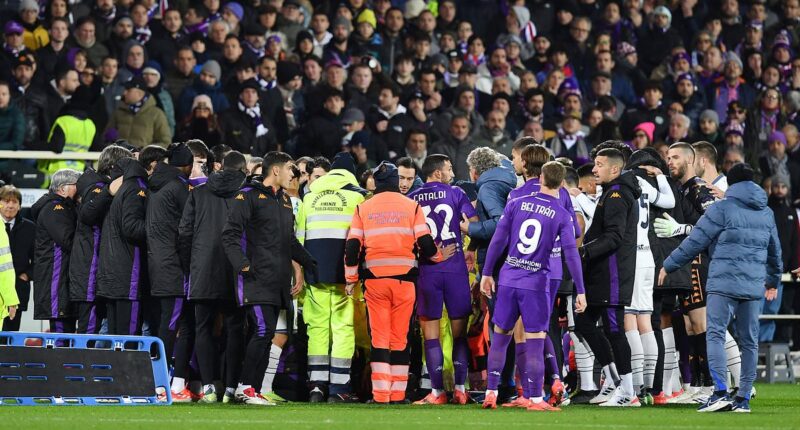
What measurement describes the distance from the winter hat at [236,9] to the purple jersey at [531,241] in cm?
1066

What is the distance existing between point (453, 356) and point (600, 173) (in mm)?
2107

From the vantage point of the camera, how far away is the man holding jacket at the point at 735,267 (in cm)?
1154

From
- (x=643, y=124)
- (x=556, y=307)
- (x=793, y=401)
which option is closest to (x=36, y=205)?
(x=556, y=307)

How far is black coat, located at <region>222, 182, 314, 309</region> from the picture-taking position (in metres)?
12.4

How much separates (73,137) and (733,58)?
38.3 feet

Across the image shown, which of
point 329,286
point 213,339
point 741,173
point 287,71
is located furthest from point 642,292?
point 287,71

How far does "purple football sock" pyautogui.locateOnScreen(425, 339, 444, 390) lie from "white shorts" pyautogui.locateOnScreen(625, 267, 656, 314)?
5.68 feet

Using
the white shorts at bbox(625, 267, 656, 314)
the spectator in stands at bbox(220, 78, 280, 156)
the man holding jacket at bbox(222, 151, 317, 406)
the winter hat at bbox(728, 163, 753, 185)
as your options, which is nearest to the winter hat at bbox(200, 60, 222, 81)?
the spectator in stands at bbox(220, 78, 280, 156)

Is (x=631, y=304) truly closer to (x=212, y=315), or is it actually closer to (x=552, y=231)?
(x=552, y=231)

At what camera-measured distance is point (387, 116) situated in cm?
2000

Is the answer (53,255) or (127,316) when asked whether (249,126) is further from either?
(127,316)

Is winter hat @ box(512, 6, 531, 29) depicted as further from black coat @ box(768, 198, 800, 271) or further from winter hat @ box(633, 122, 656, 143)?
black coat @ box(768, 198, 800, 271)

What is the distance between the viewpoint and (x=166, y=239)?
13.1 m

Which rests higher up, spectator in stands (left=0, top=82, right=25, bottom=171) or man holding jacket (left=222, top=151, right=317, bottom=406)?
spectator in stands (left=0, top=82, right=25, bottom=171)
